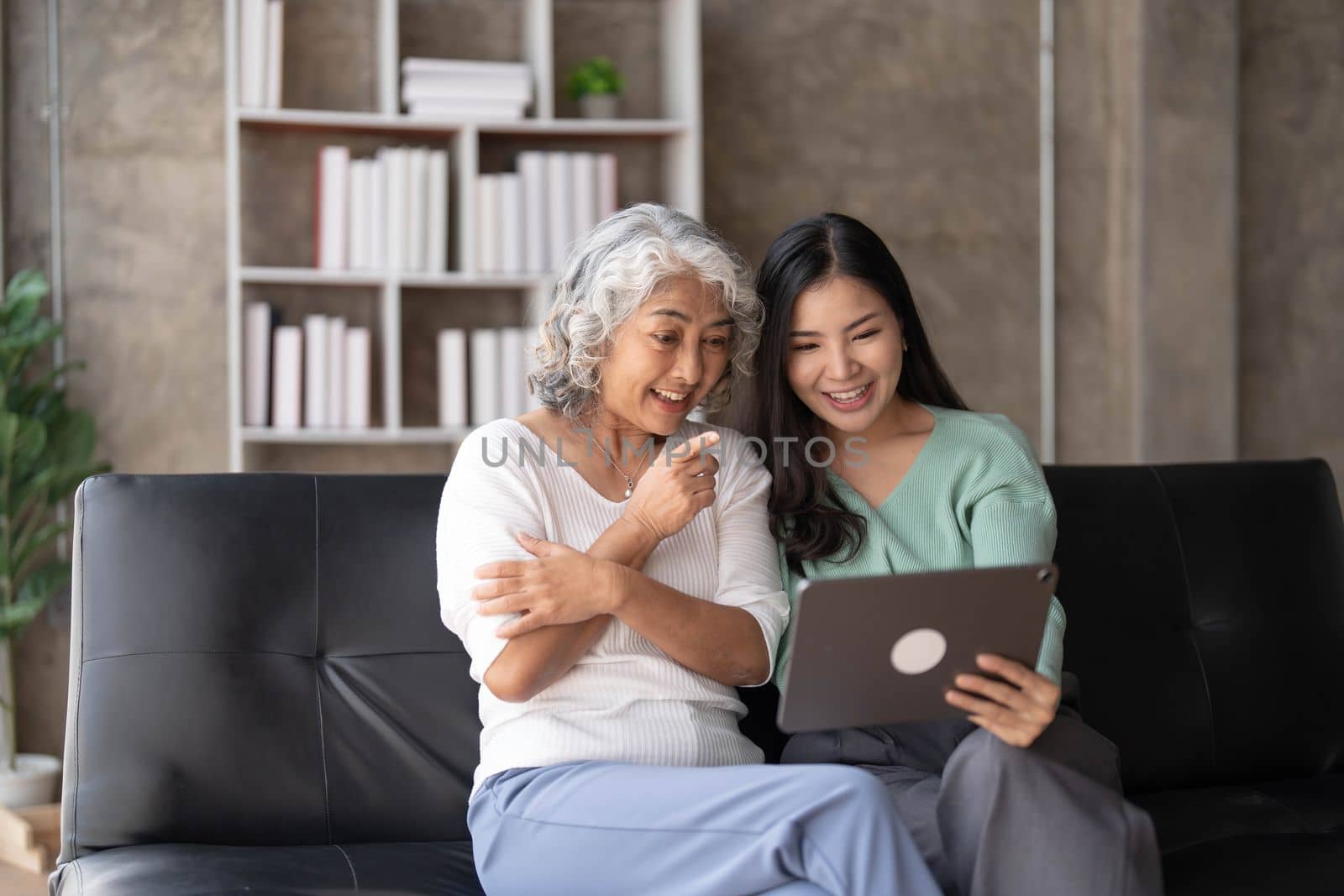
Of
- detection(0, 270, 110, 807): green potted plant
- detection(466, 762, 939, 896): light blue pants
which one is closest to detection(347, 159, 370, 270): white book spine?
detection(0, 270, 110, 807): green potted plant

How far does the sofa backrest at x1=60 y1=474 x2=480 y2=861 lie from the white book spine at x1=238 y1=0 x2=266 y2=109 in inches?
69.8

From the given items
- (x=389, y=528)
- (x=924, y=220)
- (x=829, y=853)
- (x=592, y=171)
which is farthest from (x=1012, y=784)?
(x=924, y=220)

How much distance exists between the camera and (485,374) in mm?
3727

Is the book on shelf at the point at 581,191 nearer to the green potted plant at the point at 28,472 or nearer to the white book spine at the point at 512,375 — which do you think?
the white book spine at the point at 512,375

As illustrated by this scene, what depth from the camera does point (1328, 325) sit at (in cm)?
461

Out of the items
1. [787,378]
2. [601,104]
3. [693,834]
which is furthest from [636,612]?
[601,104]

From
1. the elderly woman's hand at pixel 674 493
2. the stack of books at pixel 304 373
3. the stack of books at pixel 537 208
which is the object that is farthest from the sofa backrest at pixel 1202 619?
the stack of books at pixel 304 373

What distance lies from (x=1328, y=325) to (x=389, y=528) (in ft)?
12.2

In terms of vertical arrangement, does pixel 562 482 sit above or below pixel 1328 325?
below

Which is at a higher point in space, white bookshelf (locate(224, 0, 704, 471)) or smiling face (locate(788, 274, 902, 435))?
white bookshelf (locate(224, 0, 704, 471))

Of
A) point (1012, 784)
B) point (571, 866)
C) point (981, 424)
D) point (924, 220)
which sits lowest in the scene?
point (571, 866)

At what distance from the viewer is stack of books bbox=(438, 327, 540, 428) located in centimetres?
372

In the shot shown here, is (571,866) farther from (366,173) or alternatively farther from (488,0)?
(488,0)

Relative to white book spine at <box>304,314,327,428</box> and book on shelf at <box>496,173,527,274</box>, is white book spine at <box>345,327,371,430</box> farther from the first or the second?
book on shelf at <box>496,173,527,274</box>
